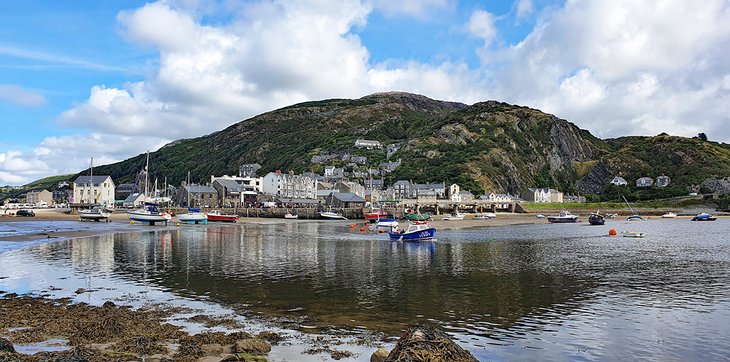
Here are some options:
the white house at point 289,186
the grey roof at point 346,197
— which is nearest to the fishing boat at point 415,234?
the grey roof at point 346,197

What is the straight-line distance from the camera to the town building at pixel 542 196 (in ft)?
588

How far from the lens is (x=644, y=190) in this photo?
18700cm

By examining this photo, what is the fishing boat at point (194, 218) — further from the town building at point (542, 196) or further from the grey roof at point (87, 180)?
the town building at point (542, 196)

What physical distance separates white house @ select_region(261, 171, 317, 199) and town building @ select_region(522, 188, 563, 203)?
7610cm

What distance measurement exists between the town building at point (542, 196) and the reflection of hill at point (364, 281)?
141 m

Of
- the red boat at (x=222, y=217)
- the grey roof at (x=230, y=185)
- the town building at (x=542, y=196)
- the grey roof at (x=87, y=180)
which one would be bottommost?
the red boat at (x=222, y=217)

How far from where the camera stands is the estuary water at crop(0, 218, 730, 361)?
16.6 metres

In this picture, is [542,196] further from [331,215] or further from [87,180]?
[87,180]

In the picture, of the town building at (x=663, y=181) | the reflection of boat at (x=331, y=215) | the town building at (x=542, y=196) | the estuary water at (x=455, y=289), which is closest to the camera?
the estuary water at (x=455, y=289)

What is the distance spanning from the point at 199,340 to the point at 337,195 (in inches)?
4801

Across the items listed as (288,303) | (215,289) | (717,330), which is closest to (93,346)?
(288,303)

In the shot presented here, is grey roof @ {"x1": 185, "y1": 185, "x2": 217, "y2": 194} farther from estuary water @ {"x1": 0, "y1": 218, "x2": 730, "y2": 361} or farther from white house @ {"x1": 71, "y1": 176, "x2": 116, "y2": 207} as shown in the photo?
estuary water @ {"x1": 0, "y1": 218, "x2": 730, "y2": 361}

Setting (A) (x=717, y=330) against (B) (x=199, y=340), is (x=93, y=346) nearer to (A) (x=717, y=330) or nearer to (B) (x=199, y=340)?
(B) (x=199, y=340)

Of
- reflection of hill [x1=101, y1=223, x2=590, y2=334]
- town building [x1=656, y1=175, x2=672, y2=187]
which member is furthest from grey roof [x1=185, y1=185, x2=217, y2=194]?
town building [x1=656, y1=175, x2=672, y2=187]
